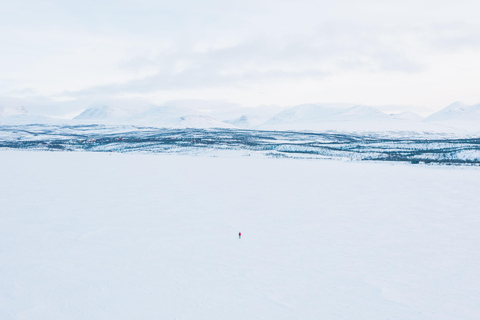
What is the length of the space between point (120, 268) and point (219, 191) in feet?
31.8

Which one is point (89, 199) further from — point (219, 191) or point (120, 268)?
point (120, 268)

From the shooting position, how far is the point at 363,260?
29.3ft

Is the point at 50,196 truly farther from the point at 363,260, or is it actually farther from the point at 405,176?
the point at 405,176

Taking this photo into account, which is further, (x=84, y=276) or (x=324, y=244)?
(x=324, y=244)

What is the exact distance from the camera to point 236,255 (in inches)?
360

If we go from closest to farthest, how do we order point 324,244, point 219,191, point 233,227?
point 324,244, point 233,227, point 219,191

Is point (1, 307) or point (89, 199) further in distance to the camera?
point (89, 199)

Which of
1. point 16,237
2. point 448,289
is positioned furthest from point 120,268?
point 448,289

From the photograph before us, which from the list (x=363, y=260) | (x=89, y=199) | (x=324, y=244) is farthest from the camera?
(x=89, y=199)

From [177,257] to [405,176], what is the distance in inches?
798

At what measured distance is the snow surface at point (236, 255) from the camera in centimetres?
678

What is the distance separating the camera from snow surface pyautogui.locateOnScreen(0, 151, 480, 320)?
678cm

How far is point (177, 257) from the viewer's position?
8961 millimetres

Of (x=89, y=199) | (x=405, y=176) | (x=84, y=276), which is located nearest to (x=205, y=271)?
(x=84, y=276)
